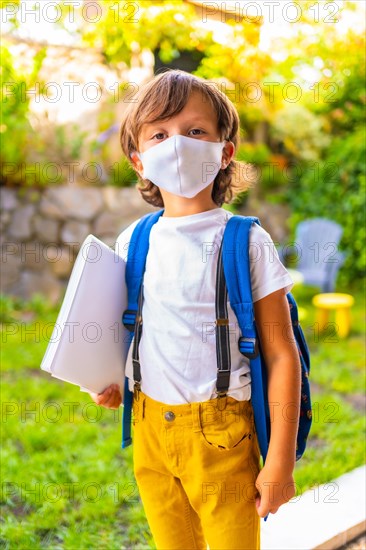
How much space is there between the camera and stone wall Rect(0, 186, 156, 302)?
214 inches

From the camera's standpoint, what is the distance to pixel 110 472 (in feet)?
8.44

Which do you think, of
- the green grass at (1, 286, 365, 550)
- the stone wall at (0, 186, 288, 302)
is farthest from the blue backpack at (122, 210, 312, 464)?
the stone wall at (0, 186, 288, 302)

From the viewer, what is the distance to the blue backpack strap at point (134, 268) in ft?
4.47

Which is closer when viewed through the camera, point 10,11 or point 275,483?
point 275,483

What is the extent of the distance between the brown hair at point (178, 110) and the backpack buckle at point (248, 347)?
0.38 m

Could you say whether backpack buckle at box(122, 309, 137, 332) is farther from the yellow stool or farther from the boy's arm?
the yellow stool

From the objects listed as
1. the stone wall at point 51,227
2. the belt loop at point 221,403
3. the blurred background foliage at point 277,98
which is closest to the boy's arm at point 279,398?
the belt loop at point 221,403

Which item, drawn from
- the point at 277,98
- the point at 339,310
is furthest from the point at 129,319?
the point at 277,98

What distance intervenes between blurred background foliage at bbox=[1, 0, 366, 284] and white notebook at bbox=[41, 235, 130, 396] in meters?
1.07

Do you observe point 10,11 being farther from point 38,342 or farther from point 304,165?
point 304,165

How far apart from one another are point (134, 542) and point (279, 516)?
1.77 feet

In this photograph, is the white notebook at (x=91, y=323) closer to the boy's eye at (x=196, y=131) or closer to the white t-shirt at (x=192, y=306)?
the white t-shirt at (x=192, y=306)

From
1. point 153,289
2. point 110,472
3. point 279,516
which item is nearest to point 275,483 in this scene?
point 153,289

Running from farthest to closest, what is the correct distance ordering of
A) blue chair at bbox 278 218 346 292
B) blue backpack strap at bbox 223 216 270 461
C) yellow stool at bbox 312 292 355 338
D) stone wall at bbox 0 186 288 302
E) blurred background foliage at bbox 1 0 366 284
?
blue chair at bbox 278 218 346 292 < stone wall at bbox 0 186 288 302 < yellow stool at bbox 312 292 355 338 < blurred background foliage at bbox 1 0 366 284 < blue backpack strap at bbox 223 216 270 461
